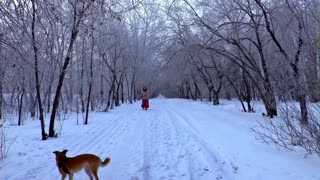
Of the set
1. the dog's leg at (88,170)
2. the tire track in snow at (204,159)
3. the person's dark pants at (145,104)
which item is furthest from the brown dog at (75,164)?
the person's dark pants at (145,104)

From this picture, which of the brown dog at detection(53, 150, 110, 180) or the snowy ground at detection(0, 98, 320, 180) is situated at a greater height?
the brown dog at detection(53, 150, 110, 180)

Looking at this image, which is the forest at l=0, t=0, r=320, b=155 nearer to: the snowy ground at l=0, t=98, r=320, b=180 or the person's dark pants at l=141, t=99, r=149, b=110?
the snowy ground at l=0, t=98, r=320, b=180

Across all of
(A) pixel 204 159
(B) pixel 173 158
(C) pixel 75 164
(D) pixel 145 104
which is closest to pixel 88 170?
(C) pixel 75 164

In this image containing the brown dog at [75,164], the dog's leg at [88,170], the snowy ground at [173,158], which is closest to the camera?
the brown dog at [75,164]

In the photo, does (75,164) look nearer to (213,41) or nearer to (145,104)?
(213,41)

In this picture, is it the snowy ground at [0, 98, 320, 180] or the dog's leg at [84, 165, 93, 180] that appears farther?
the snowy ground at [0, 98, 320, 180]

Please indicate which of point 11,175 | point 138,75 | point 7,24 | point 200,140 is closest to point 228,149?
point 200,140

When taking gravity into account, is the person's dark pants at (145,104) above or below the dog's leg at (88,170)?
above

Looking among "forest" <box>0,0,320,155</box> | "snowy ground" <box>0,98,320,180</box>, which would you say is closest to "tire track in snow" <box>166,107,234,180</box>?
"snowy ground" <box>0,98,320,180</box>

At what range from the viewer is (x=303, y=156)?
20.5ft

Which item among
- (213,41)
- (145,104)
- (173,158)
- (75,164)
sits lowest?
(173,158)

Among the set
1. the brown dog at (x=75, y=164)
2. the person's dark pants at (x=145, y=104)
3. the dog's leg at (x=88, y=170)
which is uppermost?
the person's dark pants at (x=145, y=104)

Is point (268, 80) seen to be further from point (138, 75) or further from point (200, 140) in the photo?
point (138, 75)

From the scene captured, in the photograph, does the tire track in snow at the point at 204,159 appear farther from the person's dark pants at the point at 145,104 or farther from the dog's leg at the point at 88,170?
the person's dark pants at the point at 145,104
